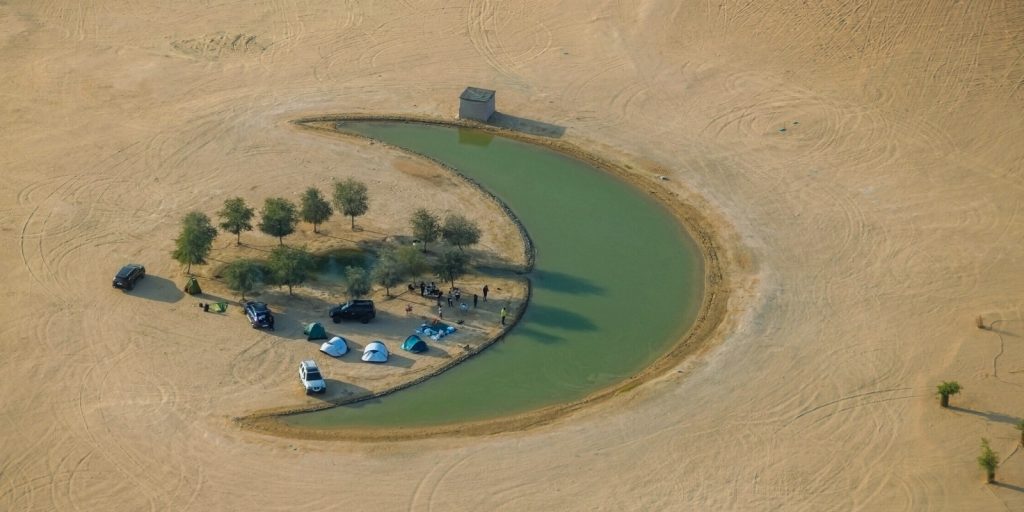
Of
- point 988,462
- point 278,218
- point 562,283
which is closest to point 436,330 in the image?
point 562,283

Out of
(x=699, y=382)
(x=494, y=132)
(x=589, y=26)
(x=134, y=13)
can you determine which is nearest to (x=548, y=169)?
(x=494, y=132)

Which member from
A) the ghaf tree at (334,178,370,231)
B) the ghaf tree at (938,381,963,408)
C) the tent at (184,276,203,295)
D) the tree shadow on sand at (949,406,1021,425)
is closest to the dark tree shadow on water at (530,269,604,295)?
the ghaf tree at (334,178,370,231)

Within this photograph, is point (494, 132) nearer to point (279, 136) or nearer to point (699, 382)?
point (279, 136)

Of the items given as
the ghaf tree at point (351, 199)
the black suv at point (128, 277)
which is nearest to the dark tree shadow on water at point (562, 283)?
the ghaf tree at point (351, 199)

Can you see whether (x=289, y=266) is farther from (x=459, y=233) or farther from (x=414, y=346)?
(x=459, y=233)


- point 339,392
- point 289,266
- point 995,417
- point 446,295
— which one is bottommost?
point 339,392
